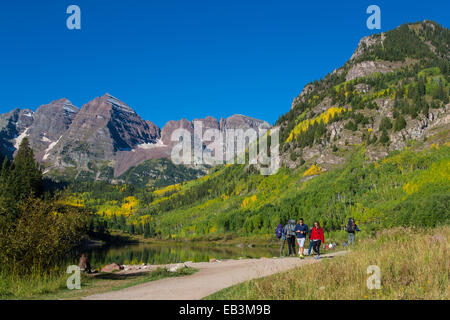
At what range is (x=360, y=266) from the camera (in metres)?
14.5

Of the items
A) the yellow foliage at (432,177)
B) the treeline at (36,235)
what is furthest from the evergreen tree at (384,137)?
the treeline at (36,235)

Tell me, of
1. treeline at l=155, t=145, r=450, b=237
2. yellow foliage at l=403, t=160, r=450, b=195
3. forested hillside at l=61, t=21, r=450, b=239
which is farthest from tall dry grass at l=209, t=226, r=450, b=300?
→ yellow foliage at l=403, t=160, r=450, b=195

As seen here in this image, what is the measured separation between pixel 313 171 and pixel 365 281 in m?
160

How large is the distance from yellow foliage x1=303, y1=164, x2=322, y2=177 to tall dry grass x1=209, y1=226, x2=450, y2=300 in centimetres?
15325

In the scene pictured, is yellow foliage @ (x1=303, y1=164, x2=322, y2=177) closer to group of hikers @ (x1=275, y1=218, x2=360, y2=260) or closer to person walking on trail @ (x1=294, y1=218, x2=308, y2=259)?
group of hikers @ (x1=275, y1=218, x2=360, y2=260)

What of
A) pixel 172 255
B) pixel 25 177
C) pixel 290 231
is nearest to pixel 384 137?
pixel 172 255

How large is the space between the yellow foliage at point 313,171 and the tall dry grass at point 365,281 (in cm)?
15325

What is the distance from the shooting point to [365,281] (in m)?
13.0

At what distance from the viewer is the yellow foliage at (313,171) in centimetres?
16540

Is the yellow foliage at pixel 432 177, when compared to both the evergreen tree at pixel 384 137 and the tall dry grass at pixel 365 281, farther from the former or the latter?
the tall dry grass at pixel 365 281

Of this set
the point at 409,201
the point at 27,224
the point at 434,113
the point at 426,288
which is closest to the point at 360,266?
the point at 426,288

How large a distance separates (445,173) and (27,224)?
101m

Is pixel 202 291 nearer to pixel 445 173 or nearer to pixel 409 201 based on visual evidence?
pixel 409 201

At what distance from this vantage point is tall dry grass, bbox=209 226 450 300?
38.2 feet
